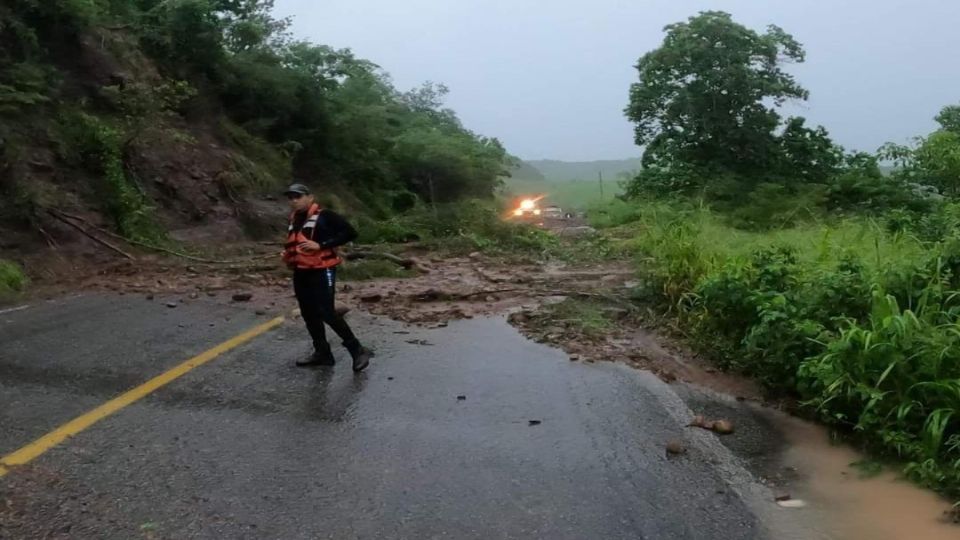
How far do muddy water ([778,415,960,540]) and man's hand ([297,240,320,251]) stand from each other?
4051 millimetres

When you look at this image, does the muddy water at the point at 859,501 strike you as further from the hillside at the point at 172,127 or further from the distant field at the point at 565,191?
the distant field at the point at 565,191

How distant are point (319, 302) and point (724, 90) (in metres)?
24.3

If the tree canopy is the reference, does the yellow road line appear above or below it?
below

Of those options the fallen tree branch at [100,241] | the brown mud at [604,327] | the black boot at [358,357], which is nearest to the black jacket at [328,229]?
the black boot at [358,357]

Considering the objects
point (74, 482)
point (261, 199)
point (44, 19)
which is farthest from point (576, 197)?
point (74, 482)

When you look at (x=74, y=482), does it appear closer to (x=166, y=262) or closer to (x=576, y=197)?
(x=166, y=262)

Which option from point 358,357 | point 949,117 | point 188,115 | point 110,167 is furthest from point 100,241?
point 949,117

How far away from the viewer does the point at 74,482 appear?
4480 millimetres

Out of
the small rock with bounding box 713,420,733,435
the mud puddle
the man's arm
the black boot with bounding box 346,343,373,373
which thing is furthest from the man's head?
the small rock with bounding box 713,420,733,435

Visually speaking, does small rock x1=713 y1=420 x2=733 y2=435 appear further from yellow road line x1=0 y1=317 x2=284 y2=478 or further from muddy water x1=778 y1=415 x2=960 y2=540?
yellow road line x1=0 y1=317 x2=284 y2=478

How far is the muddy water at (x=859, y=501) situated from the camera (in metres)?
4.39

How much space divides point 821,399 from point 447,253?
35.8 ft

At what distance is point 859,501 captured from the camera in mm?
4828

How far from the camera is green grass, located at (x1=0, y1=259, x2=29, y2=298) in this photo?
34.9 feet
